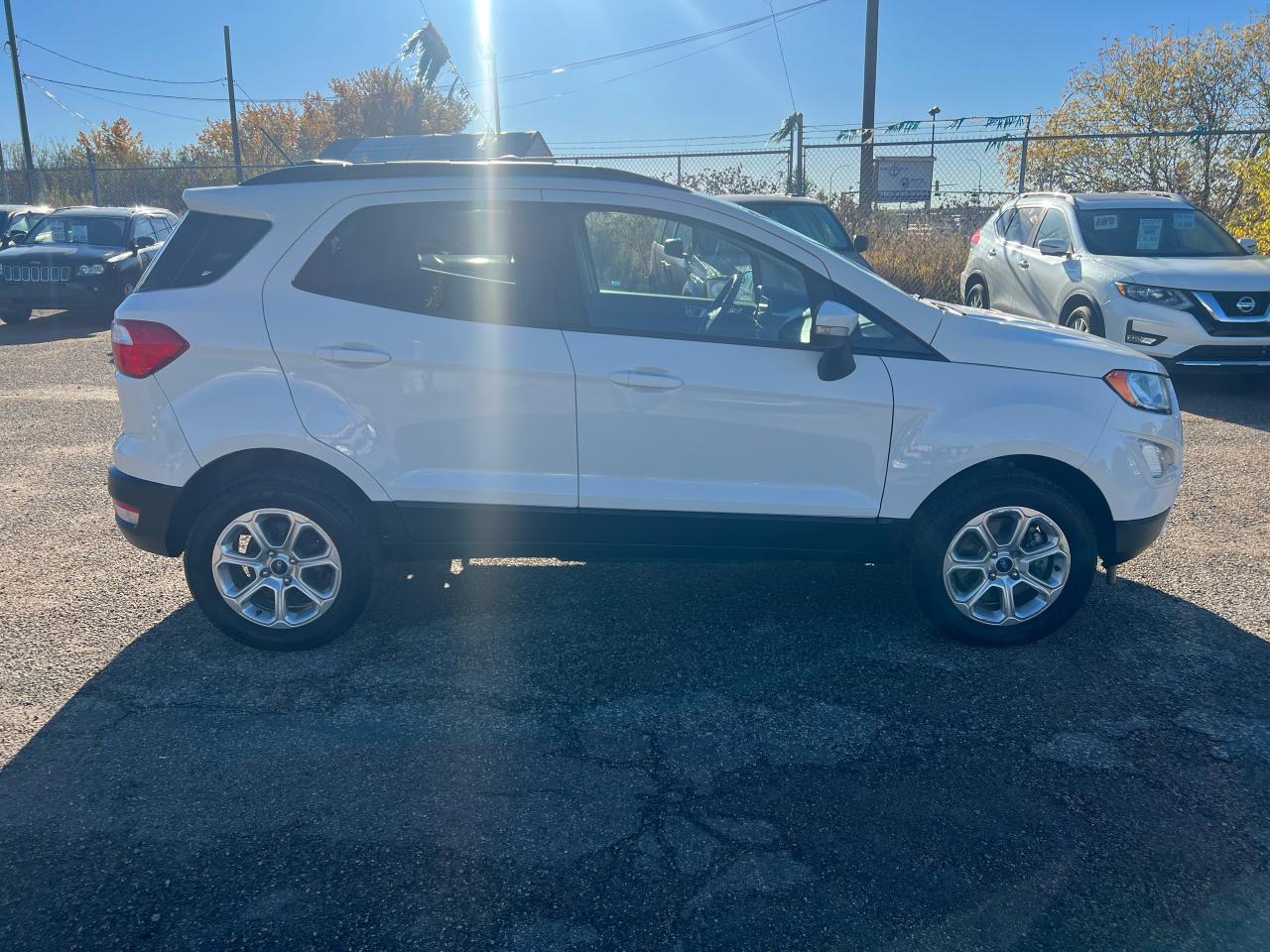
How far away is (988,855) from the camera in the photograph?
2910mm

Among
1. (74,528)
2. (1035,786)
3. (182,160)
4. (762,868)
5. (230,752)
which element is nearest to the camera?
(762,868)

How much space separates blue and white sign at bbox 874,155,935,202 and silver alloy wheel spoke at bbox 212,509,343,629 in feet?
45.2

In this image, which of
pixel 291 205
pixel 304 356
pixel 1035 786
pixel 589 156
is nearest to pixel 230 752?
pixel 304 356

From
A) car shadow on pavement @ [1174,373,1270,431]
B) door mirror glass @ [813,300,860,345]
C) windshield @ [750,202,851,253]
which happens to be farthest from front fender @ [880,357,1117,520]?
windshield @ [750,202,851,253]

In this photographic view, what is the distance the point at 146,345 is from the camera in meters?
3.97

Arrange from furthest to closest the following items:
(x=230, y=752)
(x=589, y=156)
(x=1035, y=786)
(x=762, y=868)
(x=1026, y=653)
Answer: (x=589, y=156) → (x=1026, y=653) → (x=230, y=752) → (x=1035, y=786) → (x=762, y=868)

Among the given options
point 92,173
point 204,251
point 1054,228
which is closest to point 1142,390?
point 204,251

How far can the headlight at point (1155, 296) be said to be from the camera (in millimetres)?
8906

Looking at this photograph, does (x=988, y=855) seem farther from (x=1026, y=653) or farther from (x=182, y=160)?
(x=182, y=160)

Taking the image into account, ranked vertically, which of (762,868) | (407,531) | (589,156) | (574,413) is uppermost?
(589,156)

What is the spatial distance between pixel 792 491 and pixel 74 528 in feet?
13.5

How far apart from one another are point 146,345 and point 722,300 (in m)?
2.30

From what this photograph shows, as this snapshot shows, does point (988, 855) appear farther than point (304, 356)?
No

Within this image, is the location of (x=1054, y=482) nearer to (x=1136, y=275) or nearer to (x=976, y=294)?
(x=1136, y=275)
